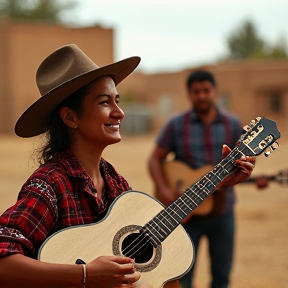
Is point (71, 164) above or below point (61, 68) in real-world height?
below

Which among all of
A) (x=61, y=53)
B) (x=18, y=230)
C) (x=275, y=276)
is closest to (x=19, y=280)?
(x=18, y=230)

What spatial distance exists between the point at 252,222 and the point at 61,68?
8.85 metres

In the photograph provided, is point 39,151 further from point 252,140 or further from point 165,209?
point 252,140

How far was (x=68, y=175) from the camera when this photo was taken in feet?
9.85

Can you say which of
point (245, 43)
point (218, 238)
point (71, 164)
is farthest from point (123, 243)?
point (245, 43)

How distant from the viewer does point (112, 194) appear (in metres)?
3.19

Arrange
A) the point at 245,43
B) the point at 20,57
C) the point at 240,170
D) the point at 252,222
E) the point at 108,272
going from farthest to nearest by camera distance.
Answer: the point at 245,43, the point at 20,57, the point at 252,222, the point at 240,170, the point at 108,272

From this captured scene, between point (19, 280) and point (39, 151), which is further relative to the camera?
point (39, 151)

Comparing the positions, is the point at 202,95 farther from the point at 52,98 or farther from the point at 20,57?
the point at 20,57

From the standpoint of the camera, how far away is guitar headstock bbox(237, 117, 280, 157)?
3.28 m

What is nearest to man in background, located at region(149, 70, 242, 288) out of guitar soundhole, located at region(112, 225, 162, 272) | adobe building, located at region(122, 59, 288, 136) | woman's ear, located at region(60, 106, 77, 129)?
guitar soundhole, located at region(112, 225, 162, 272)

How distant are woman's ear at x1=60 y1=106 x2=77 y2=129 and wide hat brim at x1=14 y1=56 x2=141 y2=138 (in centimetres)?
4

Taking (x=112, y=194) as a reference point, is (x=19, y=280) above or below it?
below

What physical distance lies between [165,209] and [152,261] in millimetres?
238
